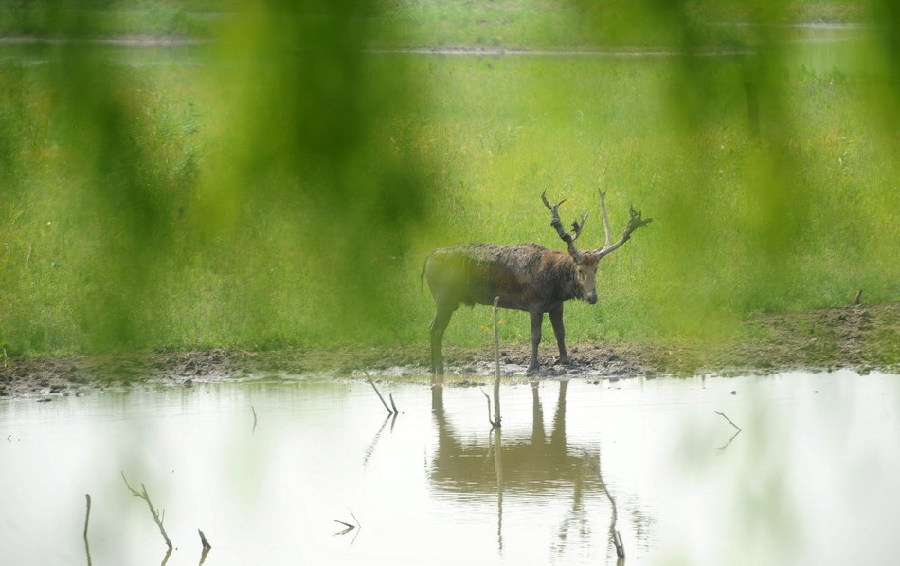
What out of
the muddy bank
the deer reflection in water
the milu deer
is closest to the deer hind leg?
the milu deer

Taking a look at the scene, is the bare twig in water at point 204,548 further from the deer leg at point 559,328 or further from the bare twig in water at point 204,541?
the deer leg at point 559,328

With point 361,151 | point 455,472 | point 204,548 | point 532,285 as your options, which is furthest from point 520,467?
point 361,151

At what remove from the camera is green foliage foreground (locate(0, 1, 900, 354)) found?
1064 mm

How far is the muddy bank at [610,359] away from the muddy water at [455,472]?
27 cm

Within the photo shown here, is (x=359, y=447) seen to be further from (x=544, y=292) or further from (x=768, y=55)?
(x=768, y=55)

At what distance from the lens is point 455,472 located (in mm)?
7656

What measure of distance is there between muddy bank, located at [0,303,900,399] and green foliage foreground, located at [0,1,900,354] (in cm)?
854

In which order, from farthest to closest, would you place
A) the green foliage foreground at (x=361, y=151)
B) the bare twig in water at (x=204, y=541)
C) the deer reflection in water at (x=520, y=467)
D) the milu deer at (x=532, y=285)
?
1. the milu deer at (x=532, y=285)
2. the deer reflection in water at (x=520, y=467)
3. the bare twig in water at (x=204, y=541)
4. the green foliage foreground at (x=361, y=151)

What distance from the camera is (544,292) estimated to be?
384 inches

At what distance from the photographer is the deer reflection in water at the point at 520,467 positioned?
23.3 feet

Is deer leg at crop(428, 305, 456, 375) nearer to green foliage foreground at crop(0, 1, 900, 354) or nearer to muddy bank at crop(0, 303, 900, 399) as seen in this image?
muddy bank at crop(0, 303, 900, 399)

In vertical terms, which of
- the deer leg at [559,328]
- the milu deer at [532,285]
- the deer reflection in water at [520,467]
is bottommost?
the deer reflection in water at [520,467]

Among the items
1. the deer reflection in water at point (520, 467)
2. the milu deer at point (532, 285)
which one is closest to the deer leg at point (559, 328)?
the milu deer at point (532, 285)

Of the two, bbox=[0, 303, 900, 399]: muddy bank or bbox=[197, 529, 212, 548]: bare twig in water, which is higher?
bbox=[0, 303, 900, 399]: muddy bank
